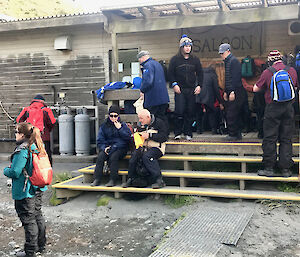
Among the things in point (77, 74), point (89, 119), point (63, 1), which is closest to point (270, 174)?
point (89, 119)

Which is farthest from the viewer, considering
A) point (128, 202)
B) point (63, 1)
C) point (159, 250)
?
point (63, 1)

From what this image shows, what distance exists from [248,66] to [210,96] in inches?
56.8

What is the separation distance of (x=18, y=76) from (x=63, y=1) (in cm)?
4416

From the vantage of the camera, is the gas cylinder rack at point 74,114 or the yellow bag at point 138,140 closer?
the yellow bag at point 138,140

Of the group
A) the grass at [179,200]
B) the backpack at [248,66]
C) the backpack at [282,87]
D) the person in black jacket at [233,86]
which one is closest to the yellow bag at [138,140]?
the grass at [179,200]

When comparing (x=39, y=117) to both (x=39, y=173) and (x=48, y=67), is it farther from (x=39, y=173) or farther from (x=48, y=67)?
(x=48, y=67)

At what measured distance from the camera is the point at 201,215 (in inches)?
209

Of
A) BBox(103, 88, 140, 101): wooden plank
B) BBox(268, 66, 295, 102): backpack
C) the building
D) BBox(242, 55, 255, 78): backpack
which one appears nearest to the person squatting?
BBox(103, 88, 140, 101): wooden plank

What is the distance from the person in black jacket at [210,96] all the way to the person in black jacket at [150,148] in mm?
2080

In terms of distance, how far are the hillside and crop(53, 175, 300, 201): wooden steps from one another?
110ft

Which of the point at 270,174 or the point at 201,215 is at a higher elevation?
the point at 270,174

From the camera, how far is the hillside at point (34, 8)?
37.7m

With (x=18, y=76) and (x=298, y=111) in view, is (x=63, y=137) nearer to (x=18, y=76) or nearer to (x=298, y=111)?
(x=18, y=76)

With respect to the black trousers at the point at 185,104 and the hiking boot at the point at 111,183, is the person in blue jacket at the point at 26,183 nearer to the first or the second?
the hiking boot at the point at 111,183
